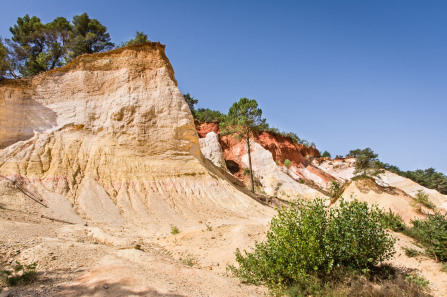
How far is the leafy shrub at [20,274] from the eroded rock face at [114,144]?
25.8 feet

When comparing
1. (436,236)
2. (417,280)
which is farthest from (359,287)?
(436,236)

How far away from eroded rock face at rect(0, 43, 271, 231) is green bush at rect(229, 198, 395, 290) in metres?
A: 7.69

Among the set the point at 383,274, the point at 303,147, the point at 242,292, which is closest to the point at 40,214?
the point at 242,292

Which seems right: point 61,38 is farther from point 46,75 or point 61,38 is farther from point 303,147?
point 303,147

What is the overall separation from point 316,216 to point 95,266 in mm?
5818

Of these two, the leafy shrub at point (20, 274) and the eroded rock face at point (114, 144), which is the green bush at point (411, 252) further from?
the leafy shrub at point (20, 274)

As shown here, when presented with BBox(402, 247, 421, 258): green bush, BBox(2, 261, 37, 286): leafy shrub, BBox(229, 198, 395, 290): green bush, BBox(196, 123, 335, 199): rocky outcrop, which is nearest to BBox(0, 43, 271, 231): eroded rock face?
BBox(229, 198, 395, 290): green bush

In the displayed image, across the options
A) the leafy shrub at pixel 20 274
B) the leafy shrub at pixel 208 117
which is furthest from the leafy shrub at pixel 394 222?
the leafy shrub at pixel 208 117

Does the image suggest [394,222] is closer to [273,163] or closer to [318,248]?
[318,248]

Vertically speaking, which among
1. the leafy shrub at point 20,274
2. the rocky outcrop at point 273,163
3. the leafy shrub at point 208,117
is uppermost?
the leafy shrub at point 208,117

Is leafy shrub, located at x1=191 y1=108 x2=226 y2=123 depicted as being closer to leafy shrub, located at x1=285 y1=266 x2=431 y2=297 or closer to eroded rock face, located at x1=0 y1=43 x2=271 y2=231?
eroded rock face, located at x1=0 y1=43 x2=271 y2=231

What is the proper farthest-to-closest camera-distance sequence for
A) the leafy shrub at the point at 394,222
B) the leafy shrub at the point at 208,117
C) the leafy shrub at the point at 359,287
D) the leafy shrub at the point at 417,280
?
the leafy shrub at the point at 208,117
the leafy shrub at the point at 394,222
the leafy shrub at the point at 417,280
the leafy shrub at the point at 359,287

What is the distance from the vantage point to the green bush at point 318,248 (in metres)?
6.61

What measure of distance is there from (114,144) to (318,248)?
15864 mm
